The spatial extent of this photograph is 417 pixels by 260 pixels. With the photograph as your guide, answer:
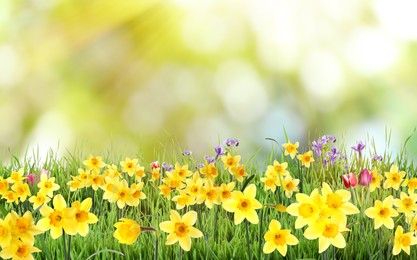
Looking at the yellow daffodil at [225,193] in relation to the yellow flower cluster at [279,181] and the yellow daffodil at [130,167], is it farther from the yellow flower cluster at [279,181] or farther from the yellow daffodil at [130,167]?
the yellow daffodil at [130,167]

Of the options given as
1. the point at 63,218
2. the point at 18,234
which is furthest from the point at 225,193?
the point at 18,234

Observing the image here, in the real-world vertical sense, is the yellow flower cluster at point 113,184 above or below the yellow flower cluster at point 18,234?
above

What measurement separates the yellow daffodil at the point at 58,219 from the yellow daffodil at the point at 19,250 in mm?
92

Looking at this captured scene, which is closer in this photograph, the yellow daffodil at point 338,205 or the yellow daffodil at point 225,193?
the yellow daffodil at point 338,205

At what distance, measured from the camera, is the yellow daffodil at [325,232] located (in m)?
1.04

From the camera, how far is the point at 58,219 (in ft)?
3.69

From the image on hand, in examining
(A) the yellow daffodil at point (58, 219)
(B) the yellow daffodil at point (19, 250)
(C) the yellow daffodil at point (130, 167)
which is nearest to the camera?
(B) the yellow daffodil at point (19, 250)

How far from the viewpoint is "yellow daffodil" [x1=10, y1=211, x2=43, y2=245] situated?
102 cm

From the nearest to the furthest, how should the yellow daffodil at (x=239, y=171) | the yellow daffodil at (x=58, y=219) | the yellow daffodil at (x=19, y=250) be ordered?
the yellow daffodil at (x=19, y=250)
the yellow daffodil at (x=58, y=219)
the yellow daffodil at (x=239, y=171)

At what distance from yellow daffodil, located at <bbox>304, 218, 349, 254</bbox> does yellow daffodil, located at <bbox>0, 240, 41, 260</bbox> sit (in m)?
0.53

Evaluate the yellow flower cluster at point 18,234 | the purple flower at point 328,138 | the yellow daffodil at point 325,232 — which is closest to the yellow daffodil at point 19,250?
the yellow flower cluster at point 18,234

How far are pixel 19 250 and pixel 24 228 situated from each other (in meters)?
0.04

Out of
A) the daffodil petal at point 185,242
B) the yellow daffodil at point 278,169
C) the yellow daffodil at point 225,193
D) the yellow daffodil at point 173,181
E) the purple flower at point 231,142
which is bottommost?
the daffodil petal at point 185,242

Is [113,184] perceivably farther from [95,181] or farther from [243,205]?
[243,205]
